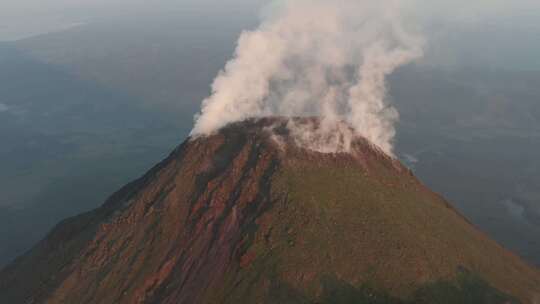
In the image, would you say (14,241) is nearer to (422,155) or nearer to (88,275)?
(88,275)

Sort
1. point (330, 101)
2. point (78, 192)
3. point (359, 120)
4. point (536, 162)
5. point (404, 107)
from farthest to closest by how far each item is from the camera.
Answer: point (404, 107) → point (536, 162) → point (78, 192) → point (330, 101) → point (359, 120)

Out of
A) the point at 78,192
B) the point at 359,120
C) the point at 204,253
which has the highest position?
the point at 359,120

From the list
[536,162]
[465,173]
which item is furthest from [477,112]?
[465,173]

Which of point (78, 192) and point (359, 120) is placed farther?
point (78, 192)

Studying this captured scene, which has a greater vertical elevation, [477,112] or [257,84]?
[477,112]

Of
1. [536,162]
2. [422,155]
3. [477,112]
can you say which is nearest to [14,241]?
[422,155]

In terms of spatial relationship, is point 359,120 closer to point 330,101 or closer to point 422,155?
point 330,101

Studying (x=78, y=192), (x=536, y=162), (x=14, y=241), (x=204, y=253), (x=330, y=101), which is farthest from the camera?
(x=536, y=162)
